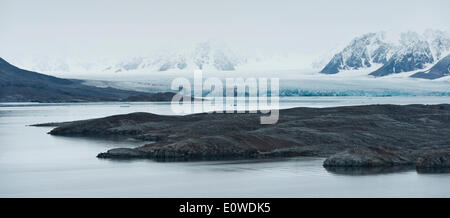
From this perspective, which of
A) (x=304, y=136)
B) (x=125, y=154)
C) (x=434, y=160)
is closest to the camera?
(x=434, y=160)

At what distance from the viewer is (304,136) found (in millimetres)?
55875

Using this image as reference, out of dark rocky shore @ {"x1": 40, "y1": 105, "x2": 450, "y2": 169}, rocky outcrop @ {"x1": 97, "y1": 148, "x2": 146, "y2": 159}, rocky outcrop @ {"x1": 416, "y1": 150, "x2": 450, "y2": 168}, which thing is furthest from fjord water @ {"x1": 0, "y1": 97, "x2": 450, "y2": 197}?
dark rocky shore @ {"x1": 40, "y1": 105, "x2": 450, "y2": 169}

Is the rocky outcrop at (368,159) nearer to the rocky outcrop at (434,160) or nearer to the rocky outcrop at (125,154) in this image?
the rocky outcrop at (434,160)

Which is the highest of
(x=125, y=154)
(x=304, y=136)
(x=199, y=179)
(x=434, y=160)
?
(x=304, y=136)

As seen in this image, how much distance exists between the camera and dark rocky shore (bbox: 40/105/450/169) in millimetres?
44312

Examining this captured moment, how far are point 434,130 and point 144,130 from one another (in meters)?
22.0

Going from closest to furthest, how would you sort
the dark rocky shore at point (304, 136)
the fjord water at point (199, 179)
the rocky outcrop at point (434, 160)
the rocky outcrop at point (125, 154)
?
the fjord water at point (199, 179) → the rocky outcrop at point (434, 160) → the dark rocky shore at point (304, 136) → the rocky outcrop at point (125, 154)

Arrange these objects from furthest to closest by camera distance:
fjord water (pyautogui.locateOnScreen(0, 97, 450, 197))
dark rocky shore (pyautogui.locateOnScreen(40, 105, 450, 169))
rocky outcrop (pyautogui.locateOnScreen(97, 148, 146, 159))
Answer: rocky outcrop (pyautogui.locateOnScreen(97, 148, 146, 159)) → dark rocky shore (pyautogui.locateOnScreen(40, 105, 450, 169)) → fjord water (pyautogui.locateOnScreen(0, 97, 450, 197))

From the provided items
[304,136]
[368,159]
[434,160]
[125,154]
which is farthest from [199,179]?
[304,136]

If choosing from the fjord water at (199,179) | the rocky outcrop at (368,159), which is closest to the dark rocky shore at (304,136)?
the rocky outcrop at (368,159)

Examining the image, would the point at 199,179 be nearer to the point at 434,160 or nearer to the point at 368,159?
the point at 368,159

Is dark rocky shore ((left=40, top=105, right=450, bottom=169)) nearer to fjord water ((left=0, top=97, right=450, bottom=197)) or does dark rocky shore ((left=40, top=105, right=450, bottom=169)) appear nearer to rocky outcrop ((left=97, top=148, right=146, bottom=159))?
rocky outcrop ((left=97, top=148, right=146, bottom=159))

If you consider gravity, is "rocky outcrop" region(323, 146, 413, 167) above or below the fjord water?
above

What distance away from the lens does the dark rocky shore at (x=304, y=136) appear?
4431 centimetres
